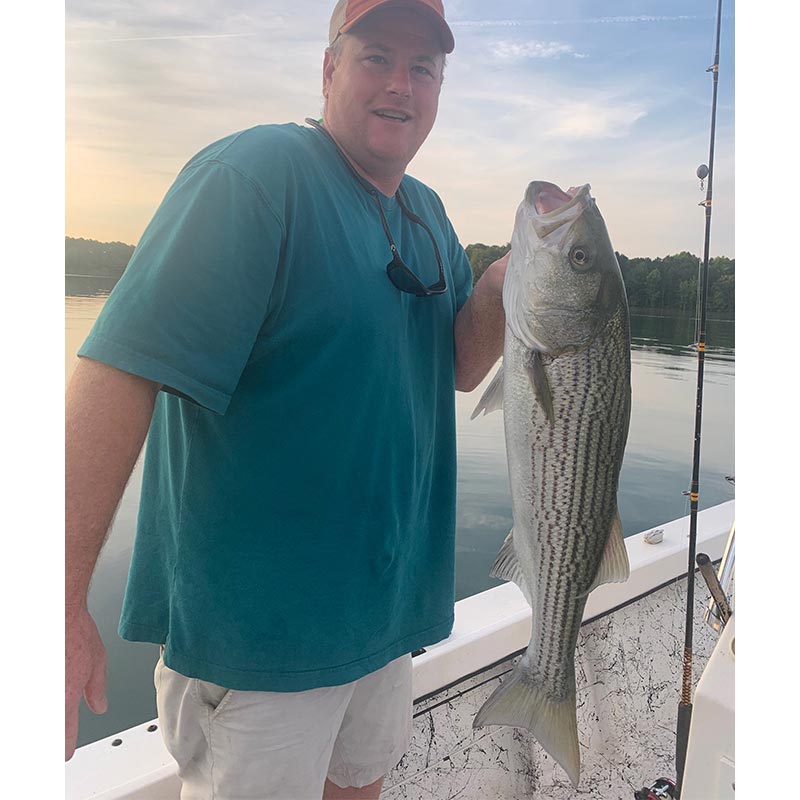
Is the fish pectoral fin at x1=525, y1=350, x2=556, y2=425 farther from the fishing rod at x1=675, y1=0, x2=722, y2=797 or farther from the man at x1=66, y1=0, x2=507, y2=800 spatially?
the fishing rod at x1=675, y1=0, x2=722, y2=797

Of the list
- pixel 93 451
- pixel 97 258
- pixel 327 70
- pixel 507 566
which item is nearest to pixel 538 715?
pixel 507 566

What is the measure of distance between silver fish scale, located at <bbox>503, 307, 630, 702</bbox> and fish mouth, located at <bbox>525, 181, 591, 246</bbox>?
15cm

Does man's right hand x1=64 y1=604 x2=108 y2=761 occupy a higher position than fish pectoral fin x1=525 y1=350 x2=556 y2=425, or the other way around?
fish pectoral fin x1=525 y1=350 x2=556 y2=425

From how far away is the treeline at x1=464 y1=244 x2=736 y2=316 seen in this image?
44.4 inches

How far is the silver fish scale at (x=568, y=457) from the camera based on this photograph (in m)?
0.94

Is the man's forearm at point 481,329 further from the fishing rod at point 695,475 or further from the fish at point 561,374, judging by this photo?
the fishing rod at point 695,475

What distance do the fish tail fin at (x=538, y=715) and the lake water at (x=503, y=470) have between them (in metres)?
0.39

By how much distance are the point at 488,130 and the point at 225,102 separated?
1.32 m

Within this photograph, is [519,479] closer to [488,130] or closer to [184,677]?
[184,677]

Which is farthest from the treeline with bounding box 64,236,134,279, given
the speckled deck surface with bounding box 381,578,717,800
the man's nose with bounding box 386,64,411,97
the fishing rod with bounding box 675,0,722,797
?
the fishing rod with bounding box 675,0,722,797

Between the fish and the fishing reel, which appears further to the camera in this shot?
the fishing reel

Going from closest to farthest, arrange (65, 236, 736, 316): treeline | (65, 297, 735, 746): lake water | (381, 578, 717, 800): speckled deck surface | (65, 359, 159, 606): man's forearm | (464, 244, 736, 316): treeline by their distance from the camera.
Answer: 1. (65, 359, 159, 606): man's forearm
2. (65, 236, 736, 316): treeline
3. (464, 244, 736, 316): treeline
4. (65, 297, 735, 746): lake water
5. (381, 578, 717, 800): speckled deck surface

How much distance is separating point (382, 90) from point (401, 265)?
0.32m

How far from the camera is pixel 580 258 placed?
957 millimetres
